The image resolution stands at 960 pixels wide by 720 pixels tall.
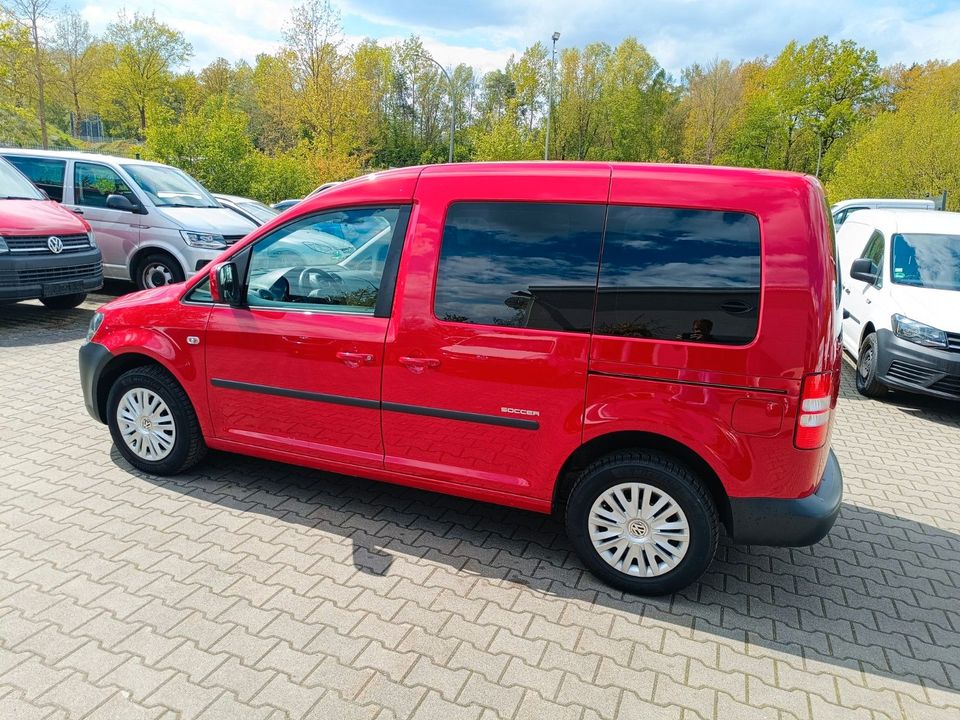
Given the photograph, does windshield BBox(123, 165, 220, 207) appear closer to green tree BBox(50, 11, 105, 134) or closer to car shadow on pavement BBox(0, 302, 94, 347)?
car shadow on pavement BBox(0, 302, 94, 347)

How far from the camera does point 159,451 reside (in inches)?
169

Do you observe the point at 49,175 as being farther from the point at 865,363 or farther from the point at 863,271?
the point at 865,363

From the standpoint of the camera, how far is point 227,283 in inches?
153

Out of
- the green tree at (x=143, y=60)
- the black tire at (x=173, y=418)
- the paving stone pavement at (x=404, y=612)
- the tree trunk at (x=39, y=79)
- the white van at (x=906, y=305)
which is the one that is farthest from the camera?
the green tree at (x=143, y=60)

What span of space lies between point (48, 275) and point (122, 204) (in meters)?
1.84

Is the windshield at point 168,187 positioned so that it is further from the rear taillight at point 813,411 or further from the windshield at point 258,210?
the rear taillight at point 813,411

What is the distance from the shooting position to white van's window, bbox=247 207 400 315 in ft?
11.8

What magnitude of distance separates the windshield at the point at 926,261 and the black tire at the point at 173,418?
6894 millimetres

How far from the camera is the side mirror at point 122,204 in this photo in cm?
918

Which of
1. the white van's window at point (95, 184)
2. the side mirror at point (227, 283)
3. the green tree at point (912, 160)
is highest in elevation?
the green tree at point (912, 160)

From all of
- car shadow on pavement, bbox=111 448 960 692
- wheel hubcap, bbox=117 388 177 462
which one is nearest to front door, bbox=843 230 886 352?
car shadow on pavement, bbox=111 448 960 692

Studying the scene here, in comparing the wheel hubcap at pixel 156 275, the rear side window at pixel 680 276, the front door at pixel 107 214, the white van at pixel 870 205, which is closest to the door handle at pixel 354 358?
the rear side window at pixel 680 276

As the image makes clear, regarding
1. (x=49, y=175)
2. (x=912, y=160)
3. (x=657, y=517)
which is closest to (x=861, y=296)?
(x=657, y=517)

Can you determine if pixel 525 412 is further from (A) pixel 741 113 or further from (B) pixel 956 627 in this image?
(A) pixel 741 113
